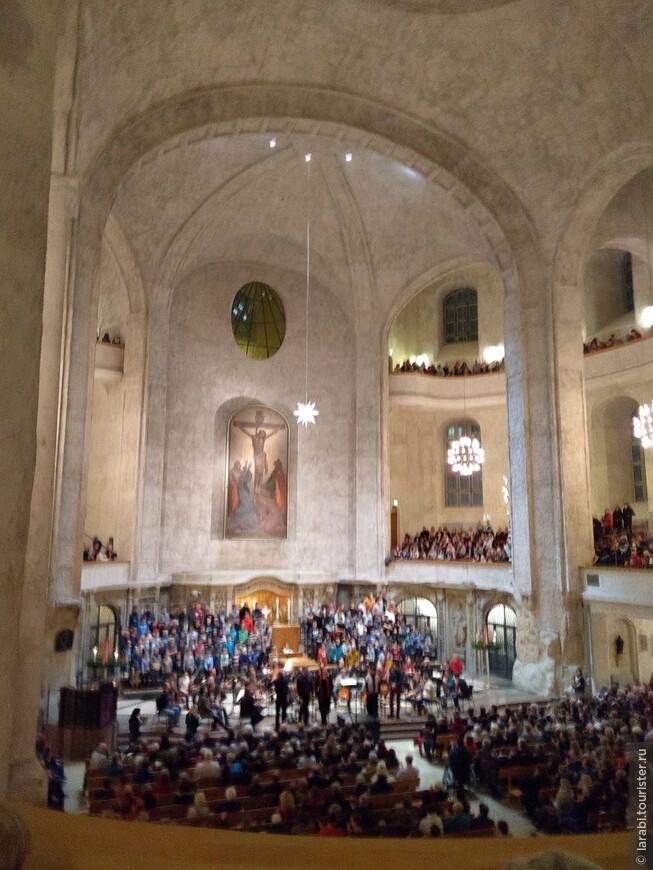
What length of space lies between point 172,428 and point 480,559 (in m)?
10.6

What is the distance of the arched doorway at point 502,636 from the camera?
63.6 ft

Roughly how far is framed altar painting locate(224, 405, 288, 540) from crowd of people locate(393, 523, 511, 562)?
4377 mm

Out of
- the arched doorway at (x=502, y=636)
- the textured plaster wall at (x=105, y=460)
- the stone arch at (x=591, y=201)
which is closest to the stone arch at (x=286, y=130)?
the stone arch at (x=591, y=201)

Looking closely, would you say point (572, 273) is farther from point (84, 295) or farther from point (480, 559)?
point (84, 295)

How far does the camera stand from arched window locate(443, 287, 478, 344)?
25.8m

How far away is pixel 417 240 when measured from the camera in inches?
877

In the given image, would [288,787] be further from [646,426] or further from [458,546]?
[458,546]

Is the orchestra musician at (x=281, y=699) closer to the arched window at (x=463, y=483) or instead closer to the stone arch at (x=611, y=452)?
the stone arch at (x=611, y=452)

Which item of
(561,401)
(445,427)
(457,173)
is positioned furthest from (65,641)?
(445,427)

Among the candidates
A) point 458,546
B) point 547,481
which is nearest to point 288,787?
point 547,481

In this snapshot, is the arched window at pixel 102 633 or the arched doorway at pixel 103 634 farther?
the arched window at pixel 102 633

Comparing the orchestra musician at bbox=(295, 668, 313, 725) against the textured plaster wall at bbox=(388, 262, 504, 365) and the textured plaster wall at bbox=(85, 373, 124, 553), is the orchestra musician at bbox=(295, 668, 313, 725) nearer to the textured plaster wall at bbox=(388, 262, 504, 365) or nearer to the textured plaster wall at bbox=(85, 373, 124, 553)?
the textured plaster wall at bbox=(85, 373, 124, 553)

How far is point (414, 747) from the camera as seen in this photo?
1260cm

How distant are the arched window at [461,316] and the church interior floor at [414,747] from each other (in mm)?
12930
